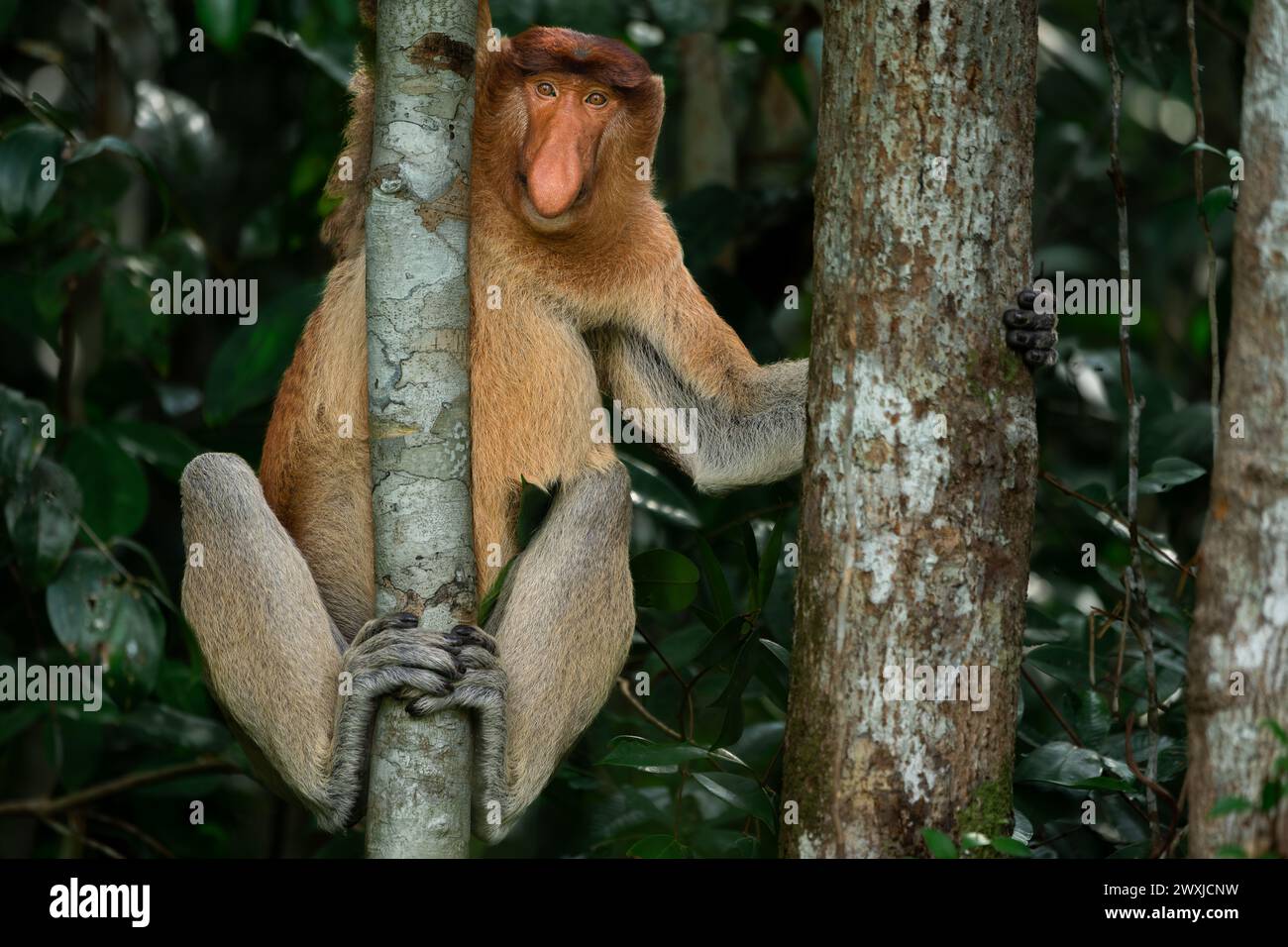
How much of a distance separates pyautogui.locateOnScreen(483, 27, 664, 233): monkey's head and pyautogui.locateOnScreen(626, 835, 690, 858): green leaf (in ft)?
5.65

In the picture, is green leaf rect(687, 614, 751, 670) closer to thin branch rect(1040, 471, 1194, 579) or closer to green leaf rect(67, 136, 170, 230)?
thin branch rect(1040, 471, 1194, 579)

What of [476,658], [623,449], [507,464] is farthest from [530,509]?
[623,449]

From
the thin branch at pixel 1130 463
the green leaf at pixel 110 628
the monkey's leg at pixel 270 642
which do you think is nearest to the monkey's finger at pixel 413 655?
the monkey's leg at pixel 270 642

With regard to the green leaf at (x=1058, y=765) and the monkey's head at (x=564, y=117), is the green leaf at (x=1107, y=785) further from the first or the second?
the monkey's head at (x=564, y=117)

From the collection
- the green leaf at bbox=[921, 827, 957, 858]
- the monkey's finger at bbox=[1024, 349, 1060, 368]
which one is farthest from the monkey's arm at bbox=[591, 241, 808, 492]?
the green leaf at bbox=[921, 827, 957, 858]

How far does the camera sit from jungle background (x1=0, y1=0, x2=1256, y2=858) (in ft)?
13.5

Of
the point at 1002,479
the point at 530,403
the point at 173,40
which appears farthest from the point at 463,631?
the point at 173,40

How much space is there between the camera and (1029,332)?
3.01 meters

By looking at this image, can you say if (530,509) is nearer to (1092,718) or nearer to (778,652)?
(778,652)

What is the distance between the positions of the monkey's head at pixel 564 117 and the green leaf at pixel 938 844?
198 cm

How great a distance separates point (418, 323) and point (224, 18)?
4.52 feet

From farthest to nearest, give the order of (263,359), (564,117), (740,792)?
(263,359) → (564,117) → (740,792)

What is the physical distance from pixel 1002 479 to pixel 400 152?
1.56 meters

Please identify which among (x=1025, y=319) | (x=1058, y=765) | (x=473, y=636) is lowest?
(x=1058, y=765)
